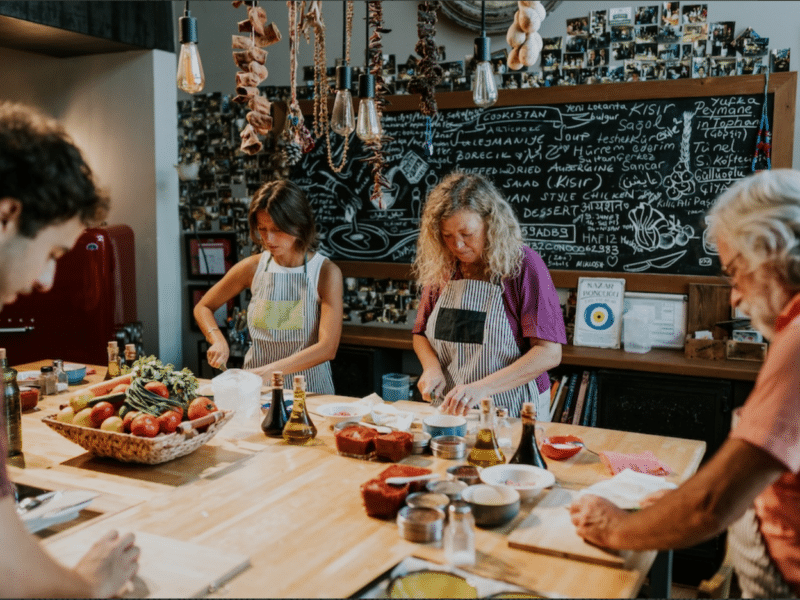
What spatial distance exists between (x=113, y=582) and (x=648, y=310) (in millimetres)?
3256

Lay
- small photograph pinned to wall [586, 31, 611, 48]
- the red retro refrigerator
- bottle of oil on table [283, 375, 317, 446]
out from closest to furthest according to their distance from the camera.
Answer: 1. bottle of oil on table [283, 375, 317, 446]
2. small photograph pinned to wall [586, 31, 611, 48]
3. the red retro refrigerator

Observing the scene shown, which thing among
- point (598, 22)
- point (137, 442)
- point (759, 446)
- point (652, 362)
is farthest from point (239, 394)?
point (598, 22)

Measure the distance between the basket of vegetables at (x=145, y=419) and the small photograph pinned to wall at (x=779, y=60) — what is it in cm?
324

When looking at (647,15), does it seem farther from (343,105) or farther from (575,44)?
(343,105)

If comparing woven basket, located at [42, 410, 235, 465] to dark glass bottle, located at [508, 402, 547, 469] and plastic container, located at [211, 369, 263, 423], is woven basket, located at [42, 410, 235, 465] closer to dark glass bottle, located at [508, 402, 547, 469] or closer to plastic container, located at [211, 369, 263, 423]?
plastic container, located at [211, 369, 263, 423]

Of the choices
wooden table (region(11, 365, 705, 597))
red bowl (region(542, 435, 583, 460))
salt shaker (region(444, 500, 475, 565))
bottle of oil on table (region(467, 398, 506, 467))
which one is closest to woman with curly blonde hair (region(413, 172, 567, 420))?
wooden table (region(11, 365, 705, 597))

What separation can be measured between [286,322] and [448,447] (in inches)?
57.9

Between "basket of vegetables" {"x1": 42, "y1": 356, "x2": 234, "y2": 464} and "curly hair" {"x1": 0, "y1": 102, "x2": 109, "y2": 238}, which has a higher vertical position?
"curly hair" {"x1": 0, "y1": 102, "x2": 109, "y2": 238}

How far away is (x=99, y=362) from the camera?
15.0 ft

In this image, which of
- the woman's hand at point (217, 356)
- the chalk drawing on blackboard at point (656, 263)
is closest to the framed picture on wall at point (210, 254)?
the woman's hand at point (217, 356)

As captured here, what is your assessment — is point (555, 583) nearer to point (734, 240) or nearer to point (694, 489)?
point (694, 489)

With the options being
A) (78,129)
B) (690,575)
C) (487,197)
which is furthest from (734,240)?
(78,129)

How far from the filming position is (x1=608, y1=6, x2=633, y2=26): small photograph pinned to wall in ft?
12.8

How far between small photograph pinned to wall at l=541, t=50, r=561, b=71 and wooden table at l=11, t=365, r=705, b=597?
2399 mm
